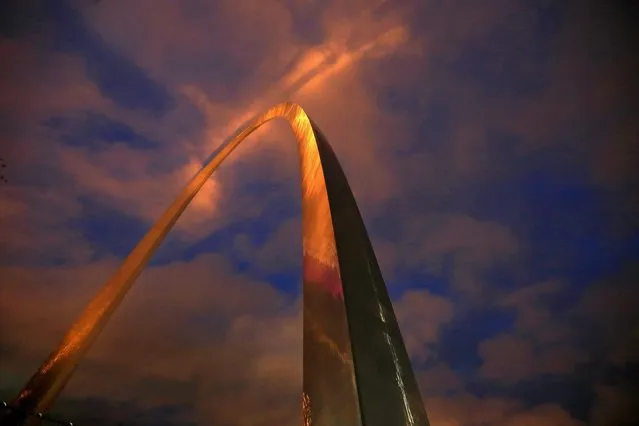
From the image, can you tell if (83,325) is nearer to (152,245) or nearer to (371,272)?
(152,245)

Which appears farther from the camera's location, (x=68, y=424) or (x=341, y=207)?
(x=68, y=424)

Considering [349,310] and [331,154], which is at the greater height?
[331,154]

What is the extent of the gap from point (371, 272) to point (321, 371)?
1812 mm

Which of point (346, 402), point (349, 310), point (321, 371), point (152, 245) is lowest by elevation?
point (346, 402)

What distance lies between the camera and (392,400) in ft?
13.3

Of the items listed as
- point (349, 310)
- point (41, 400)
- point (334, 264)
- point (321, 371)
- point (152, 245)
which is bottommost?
point (321, 371)

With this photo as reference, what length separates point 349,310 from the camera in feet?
15.4

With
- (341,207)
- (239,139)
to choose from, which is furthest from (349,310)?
(239,139)

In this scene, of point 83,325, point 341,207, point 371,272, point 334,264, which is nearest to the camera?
point 334,264

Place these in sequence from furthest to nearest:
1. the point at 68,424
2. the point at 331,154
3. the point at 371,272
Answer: the point at 331,154 < the point at 68,424 < the point at 371,272

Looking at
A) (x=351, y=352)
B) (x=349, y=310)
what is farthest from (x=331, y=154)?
(x=351, y=352)

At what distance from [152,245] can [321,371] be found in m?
14.8

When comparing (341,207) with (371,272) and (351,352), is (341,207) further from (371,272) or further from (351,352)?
(351,352)

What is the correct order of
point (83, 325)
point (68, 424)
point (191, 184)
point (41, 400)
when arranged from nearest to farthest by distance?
1. point (68, 424)
2. point (41, 400)
3. point (83, 325)
4. point (191, 184)
